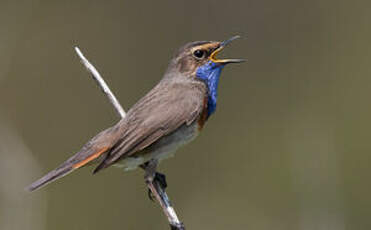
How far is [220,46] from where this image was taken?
6.52m

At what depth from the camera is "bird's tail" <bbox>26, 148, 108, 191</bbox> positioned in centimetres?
577

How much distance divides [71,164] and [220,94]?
3798mm

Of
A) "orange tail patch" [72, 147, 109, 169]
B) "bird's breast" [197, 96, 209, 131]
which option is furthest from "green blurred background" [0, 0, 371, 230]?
"orange tail patch" [72, 147, 109, 169]

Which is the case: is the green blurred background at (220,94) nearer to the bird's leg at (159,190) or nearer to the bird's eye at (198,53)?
the bird's leg at (159,190)

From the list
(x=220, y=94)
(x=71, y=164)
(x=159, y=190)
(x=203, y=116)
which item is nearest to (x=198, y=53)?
(x=203, y=116)

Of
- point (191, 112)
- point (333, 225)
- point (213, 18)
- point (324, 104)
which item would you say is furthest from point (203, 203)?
point (213, 18)

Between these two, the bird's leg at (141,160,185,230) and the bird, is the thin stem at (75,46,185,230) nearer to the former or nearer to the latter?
the bird's leg at (141,160,185,230)

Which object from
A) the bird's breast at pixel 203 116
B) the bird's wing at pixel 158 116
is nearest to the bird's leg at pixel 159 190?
the bird's wing at pixel 158 116

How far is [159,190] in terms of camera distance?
6094 mm

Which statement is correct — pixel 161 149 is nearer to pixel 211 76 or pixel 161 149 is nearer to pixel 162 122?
pixel 162 122

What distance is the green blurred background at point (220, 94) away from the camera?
809 cm

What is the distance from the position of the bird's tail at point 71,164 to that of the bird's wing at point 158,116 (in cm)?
11

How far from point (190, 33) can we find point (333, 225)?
16.0 feet

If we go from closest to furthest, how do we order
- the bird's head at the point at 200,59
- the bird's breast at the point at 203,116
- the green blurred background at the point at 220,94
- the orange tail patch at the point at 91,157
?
1. the orange tail patch at the point at 91,157
2. the bird's breast at the point at 203,116
3. the bird's head at the point at 200,59
4. the green blurred background at the point at 220,94
